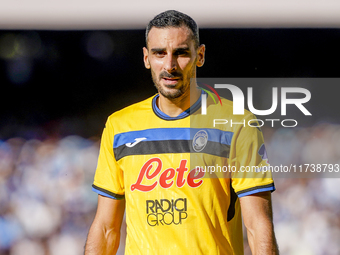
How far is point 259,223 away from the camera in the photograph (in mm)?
1505

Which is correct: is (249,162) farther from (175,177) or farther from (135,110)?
(135,110)

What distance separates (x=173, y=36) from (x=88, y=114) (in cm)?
140

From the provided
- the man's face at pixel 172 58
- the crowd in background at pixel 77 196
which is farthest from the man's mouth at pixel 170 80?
the crowd in background at pixel 77 196

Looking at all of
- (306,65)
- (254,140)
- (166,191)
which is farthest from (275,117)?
(166,191)

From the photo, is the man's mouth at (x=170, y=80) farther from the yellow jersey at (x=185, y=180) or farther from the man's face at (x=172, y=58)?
the yellow jersey at (x=185, y=180)

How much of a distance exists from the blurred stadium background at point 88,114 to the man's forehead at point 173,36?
105cm

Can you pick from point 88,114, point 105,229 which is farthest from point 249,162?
point 88,114

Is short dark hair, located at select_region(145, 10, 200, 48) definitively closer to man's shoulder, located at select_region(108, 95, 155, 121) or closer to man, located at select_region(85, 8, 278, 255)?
man, located at select_region(85, 8, 278, 255)

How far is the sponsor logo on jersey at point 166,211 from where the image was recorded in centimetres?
162

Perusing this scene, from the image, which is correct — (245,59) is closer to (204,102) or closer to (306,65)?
(306,65)

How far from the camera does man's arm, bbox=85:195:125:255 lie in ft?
5.81

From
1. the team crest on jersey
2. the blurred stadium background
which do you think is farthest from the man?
the blurred stadium background

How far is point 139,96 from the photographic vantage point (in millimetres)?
2859

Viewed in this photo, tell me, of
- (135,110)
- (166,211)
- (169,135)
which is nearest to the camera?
(166,211)
